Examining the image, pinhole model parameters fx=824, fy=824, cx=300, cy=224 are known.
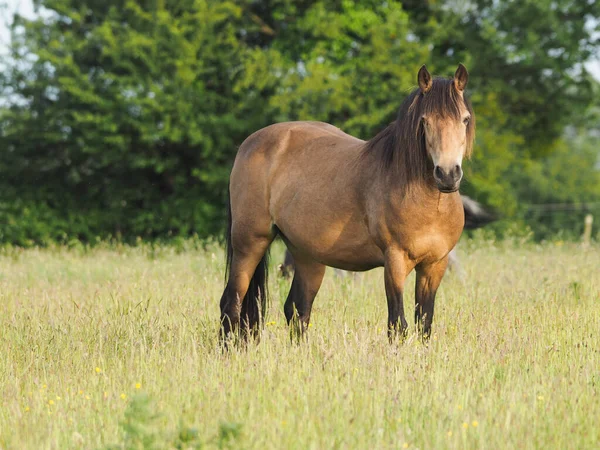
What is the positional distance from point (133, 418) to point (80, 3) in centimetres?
2073

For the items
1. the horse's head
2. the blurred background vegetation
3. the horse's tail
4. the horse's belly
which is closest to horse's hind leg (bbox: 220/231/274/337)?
the horse's tail

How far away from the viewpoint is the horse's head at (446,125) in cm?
502

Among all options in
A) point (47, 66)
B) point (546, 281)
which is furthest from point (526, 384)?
point (47, 66)

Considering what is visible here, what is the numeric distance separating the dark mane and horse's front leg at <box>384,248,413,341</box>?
19.5 inches

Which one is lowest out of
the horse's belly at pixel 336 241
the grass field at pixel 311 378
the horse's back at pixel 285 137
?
the grass field at pixel 311 378

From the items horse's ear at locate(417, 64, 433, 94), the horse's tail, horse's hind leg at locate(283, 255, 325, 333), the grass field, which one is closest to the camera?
the grass field

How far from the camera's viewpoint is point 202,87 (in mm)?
20656

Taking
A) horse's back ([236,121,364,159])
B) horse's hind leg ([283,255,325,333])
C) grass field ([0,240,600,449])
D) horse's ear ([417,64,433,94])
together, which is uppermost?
horse's ear ([417,64,433,94])

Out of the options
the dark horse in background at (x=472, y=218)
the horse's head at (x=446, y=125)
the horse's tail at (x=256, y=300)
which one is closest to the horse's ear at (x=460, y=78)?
the horse's head at (x=446, y=125)

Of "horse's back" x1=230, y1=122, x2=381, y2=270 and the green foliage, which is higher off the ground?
"horse's back" x1=230, y1=122, x2=381, y2=270

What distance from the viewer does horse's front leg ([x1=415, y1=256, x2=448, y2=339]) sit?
18.5ft

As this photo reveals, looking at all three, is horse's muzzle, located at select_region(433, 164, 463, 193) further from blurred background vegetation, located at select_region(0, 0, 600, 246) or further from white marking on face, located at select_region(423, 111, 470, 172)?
blurred background vegetation, located at select_region(0, 0, 600, 246)

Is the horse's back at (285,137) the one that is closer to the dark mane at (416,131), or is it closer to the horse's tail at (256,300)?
the horse's tail at (256,300)

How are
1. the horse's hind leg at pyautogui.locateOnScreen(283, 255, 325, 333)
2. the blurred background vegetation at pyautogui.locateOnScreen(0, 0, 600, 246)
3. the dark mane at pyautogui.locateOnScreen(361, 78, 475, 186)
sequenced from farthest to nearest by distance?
the blurred background vegetation at pyautogui.locateOnScreen(0, 0, 600, 246), the horse's hind leg at pyautogui.locateOnScreen(283, 255, 325, 333), the dark mane at pyautogui.locateOnScreen(361, 78, 475, 186)
